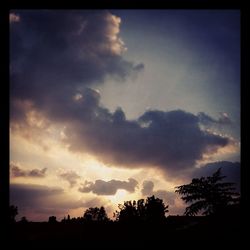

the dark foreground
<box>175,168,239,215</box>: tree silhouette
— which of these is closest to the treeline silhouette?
the dark foreground

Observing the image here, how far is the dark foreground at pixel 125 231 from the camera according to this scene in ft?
Result: 8.21

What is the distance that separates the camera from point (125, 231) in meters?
3.10

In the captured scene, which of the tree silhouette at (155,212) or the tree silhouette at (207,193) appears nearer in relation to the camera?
the tree silhouette at (155,212)

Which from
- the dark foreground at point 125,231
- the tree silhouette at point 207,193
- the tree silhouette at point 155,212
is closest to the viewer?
the dark foreground at point 125,231

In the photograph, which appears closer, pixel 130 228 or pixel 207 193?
pixel 130 228

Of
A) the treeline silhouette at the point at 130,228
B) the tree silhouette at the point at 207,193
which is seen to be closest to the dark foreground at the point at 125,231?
the treeline silhouette at the point at 130,228

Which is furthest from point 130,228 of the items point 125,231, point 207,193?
point 207,193

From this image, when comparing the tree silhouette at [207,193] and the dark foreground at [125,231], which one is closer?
the dark foreground at [125,231]

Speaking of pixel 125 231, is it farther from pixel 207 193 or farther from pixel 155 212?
pixel 207 193

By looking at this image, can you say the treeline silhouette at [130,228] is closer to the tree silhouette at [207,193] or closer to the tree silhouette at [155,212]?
the tree silhouette at [155,212]

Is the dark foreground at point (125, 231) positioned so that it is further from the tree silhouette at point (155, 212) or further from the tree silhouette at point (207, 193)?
the tree silhouette at point (207, 193)

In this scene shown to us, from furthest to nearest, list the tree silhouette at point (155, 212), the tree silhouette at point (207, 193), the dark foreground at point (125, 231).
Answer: the tree silhouette at point (207, 193) → the tree silhouette at point (155, 212) → the dark foreground at point (125, 231)
